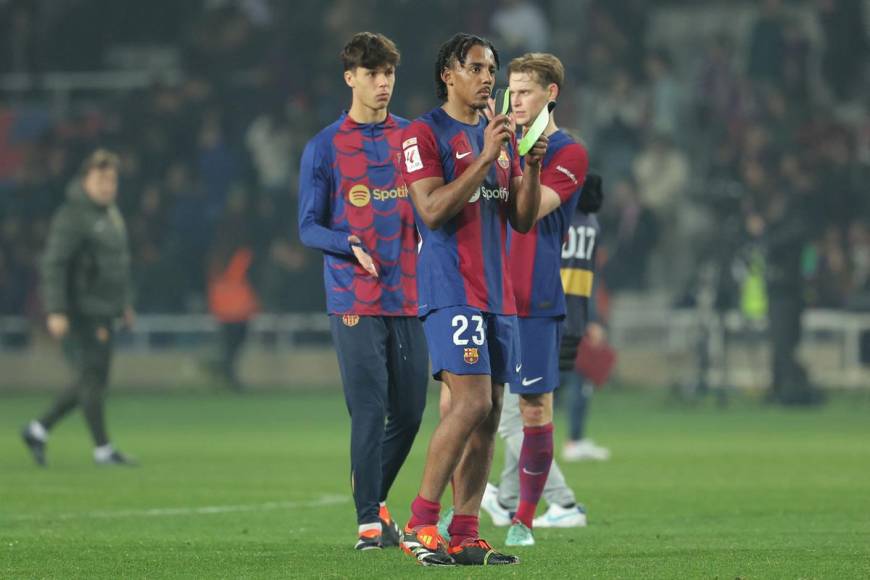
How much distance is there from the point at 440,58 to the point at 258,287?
62.8 ft

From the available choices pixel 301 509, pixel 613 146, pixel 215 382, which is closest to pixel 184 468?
pixel 301 509

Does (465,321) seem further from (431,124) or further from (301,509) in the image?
(301,509)

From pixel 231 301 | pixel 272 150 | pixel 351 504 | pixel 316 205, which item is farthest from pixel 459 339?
pixel 272 150

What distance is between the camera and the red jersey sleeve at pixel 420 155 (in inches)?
316

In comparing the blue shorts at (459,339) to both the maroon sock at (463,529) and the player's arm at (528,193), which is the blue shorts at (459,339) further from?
the maroon sock at (463,529)

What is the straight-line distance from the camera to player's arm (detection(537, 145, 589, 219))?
9133 millimetres

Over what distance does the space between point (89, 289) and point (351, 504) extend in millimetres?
4510

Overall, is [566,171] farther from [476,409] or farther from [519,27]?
[519,27]

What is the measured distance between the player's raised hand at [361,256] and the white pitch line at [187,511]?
113 inches

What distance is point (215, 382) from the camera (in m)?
26.4

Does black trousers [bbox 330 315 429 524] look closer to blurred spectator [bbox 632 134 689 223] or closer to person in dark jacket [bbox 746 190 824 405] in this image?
person in dark jacket [bbox 746 190 824 405]

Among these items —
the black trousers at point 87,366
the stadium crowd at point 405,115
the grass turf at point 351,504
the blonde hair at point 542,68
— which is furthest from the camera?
the stadium crowd at point 405,115

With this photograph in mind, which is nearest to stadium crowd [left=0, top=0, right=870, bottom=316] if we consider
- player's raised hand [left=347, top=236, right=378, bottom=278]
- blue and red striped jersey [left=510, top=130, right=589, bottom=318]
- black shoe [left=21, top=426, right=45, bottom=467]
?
black shoe [left=21, top=426, right=45, bottom=467]

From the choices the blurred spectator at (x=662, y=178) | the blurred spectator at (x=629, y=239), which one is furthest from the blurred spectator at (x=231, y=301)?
the blurred spectator at (x=662, y=178)
